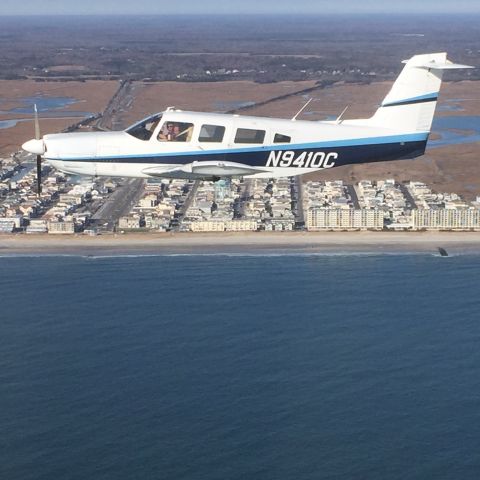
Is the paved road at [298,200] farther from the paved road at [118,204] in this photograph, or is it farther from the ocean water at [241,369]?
the paved road at [118,204]

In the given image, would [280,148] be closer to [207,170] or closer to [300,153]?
[300,153]

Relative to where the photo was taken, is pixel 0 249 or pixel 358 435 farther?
pixel 0 249

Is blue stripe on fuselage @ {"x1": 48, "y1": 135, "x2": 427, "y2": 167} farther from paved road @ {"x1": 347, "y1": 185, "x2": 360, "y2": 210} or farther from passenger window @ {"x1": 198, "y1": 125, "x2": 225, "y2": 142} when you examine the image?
paved road @ {"x1": 347, "y1": 185, "x2": 360, "y2": 210}

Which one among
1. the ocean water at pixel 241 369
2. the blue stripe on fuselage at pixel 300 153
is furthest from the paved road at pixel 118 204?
the blue stripe on fuselage at pixel 300 153

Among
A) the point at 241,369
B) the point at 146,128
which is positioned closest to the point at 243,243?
the point at 241,369

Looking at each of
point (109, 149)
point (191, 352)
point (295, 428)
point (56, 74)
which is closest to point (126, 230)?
point (191, 352)

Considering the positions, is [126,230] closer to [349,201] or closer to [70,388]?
[349,201]
